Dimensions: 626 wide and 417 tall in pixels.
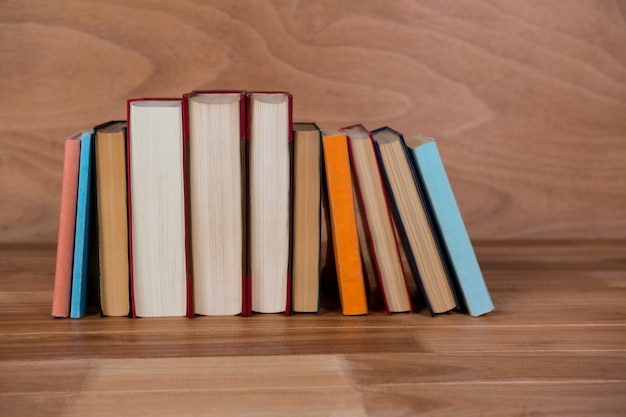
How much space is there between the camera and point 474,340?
121cm

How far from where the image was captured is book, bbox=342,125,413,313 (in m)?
1.33

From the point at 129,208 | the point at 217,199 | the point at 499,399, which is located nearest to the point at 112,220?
the point at 129,208

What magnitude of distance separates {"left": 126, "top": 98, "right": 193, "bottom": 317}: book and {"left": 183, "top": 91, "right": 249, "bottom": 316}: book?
0.02 m

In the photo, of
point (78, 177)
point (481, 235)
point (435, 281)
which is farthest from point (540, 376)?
point (481, 235)

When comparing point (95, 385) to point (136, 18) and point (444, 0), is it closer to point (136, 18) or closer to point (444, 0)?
point (136, 18)

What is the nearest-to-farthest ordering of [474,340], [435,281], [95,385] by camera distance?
1. [95,385]
2. [474,340]
3. [435,281]

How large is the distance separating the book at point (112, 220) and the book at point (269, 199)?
0.67ft

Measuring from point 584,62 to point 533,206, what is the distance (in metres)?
0.37

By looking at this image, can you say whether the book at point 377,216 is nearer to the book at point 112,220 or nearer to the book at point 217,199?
the book at point 217,199

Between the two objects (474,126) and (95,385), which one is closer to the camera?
(95,385)

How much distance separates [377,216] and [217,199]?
27 centimetres

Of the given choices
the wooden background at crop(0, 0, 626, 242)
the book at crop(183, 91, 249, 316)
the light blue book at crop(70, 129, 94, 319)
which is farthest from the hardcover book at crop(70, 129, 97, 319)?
the wooden background at crop(0, 0, 626, 242)

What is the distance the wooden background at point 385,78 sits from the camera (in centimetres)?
181

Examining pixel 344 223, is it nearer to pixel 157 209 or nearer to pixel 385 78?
pixel 157 209
